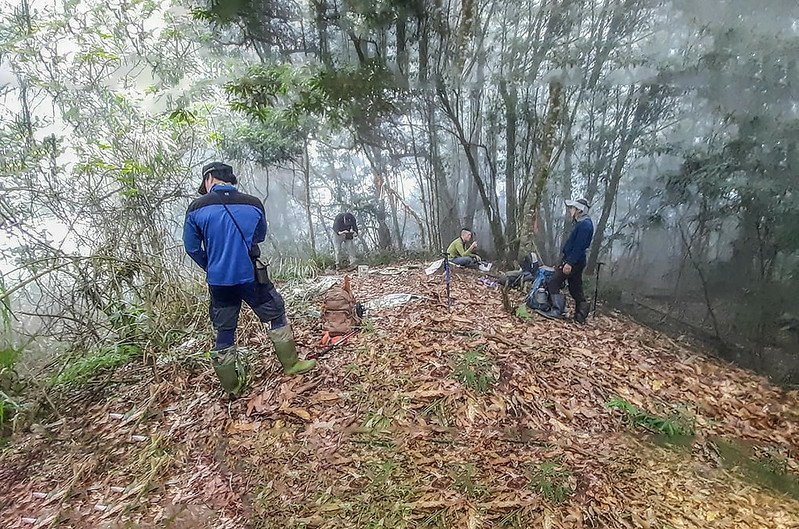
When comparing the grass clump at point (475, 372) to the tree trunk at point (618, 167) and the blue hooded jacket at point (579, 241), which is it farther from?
the tree trunk at point (618, 167)

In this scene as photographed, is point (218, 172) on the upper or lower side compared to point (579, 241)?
upper

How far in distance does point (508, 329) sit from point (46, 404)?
14.2 feet

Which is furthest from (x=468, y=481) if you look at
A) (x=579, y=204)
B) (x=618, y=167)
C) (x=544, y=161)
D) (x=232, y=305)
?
(x=618, y=167)

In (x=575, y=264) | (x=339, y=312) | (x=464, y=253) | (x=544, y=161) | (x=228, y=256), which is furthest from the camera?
(x=464, y=253)

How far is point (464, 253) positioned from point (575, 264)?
2673 millimetres

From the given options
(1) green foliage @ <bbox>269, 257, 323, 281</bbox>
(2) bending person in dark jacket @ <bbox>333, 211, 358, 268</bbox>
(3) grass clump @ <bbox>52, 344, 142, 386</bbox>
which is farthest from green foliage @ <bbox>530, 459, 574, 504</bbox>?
(2) bending person in dark jacket @ <bbox>333, 211, 358, 268</bbox>

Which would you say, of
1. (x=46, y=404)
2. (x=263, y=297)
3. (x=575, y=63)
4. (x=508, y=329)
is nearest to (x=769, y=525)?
(x=508, y=329)

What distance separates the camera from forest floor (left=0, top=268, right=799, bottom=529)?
7.09ft

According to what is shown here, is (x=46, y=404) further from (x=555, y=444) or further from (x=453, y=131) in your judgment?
(x=453, y=131)

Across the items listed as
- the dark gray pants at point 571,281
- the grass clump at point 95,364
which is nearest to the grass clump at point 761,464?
the dark gray pants at point 571,281

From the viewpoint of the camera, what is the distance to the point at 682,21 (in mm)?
5668

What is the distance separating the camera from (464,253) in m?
7.30

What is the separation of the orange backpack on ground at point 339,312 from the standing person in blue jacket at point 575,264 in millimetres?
2561

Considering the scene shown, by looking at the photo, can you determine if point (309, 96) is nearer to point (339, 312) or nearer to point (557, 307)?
point (339, 312)
